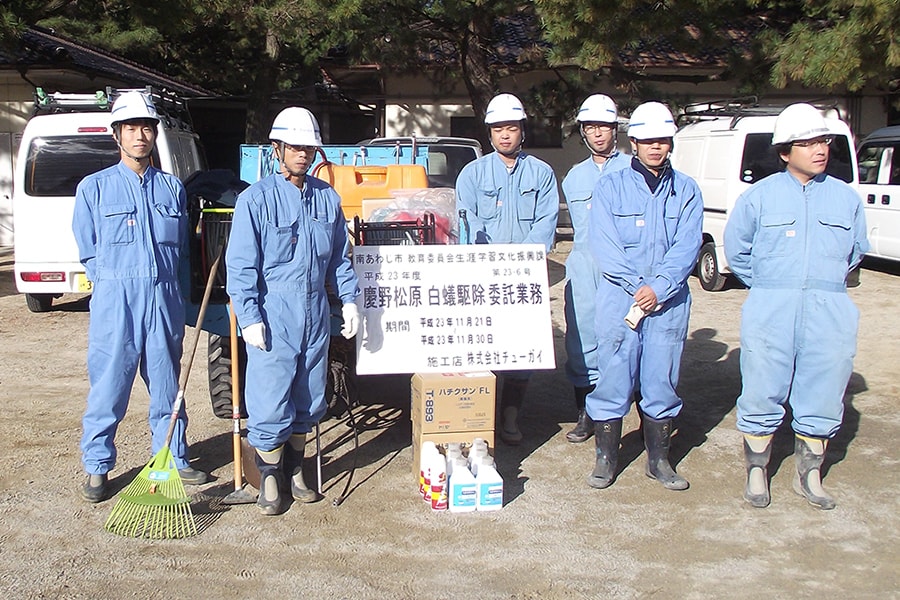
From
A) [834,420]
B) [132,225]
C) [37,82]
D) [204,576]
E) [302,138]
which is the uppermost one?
[37,82]

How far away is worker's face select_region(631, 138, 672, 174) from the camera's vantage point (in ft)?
→ 14.4

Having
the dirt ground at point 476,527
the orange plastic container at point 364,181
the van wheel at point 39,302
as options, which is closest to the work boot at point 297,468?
the dirt ground at point 476,527

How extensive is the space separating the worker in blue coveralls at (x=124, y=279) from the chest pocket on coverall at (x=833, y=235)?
3.15 meters

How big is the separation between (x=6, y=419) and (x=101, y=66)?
10560 millimetres

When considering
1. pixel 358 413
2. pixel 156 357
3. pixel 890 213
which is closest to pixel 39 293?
pixel 358 413

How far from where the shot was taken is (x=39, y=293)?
341 inches

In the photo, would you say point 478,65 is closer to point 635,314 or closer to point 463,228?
point 463,228

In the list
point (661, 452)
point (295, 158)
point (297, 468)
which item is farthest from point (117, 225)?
point (661, 452)

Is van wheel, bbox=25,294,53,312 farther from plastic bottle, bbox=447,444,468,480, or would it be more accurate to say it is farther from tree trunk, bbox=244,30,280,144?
tree trunk, bbox=244,30,280,144

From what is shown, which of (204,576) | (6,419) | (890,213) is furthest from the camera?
(890,213)

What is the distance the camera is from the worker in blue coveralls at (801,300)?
421cm

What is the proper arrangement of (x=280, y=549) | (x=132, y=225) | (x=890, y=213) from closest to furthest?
1. (x=280, y=549)
2. (x=132, y=225)
3. (x=890, y=213)

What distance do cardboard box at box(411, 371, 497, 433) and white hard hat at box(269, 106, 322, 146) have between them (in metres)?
1.34

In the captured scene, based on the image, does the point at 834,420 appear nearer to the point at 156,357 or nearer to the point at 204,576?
the point at 204,576
